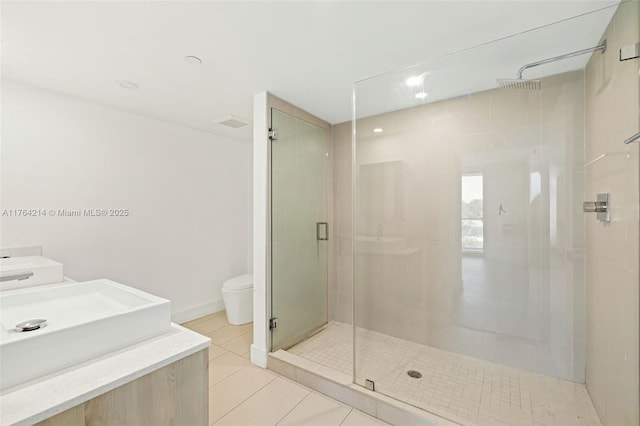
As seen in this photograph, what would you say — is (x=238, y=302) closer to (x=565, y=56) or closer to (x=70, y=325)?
(x=70, y=325)

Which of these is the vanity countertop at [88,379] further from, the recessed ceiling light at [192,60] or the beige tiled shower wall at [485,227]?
the beige tiled shower wall at [485,227]

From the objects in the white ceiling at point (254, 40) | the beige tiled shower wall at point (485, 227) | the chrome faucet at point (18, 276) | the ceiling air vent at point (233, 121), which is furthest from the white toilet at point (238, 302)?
the white ceiling at point (254, 40)

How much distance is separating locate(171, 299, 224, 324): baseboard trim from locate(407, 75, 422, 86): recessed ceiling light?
3.20m

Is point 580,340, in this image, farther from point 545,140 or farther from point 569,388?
point 545,140

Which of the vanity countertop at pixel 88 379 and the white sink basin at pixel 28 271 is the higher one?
the white sink basin at pixel 28 271

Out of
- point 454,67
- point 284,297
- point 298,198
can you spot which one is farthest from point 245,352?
point 454,67

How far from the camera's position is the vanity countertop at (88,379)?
71cm

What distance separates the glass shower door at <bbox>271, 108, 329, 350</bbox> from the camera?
2.45m

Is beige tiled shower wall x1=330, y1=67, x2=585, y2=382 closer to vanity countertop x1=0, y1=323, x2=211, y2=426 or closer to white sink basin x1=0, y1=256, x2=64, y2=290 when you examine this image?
vanity countertop x1=0, y1=323, x2=211, y2=426

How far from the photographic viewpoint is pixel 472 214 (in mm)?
2172

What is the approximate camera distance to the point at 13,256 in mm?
2047

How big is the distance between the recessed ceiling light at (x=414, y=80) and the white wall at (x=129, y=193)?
2.38 meters

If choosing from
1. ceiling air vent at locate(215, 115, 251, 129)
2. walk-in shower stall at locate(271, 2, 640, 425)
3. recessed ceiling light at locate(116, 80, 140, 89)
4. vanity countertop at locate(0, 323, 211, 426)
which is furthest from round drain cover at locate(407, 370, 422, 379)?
recessed ceiling light at locate(116, 80, 140, 89)

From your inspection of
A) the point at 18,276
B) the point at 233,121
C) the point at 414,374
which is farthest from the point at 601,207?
the point at 18,276
